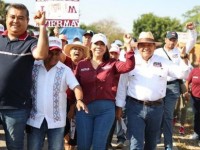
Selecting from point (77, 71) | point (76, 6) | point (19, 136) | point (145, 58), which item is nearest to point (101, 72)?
point (77, 71)

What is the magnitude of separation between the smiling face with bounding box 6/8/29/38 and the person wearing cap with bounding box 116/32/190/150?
5.43 feet

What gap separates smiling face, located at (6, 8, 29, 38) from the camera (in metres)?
3.81

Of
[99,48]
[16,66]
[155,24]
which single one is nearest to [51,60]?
[16,66]

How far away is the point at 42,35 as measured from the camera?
3.63 meters

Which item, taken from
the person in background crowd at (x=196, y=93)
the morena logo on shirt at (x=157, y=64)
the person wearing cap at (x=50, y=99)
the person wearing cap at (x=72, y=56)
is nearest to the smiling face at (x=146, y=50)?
the morena logo on shirt at (x=157, y=64)

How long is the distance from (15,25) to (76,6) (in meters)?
2.47

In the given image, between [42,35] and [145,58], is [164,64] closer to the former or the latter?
[145,58]

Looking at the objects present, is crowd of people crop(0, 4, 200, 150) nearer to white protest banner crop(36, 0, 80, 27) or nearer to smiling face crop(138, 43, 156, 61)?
smiling face crop(138, 43, 156, 61)

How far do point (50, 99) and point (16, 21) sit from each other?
91 cm

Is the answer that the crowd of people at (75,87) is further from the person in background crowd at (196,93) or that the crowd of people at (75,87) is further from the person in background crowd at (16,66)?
the person in background crowd at (196,93)

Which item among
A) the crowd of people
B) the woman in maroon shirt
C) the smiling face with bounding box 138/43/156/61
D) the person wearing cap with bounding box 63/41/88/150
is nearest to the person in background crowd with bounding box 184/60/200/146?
the crowd of people

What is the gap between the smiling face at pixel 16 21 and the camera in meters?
3.81

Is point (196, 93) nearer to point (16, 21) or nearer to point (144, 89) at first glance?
point (144, 89)

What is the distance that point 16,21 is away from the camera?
12.5 ft
